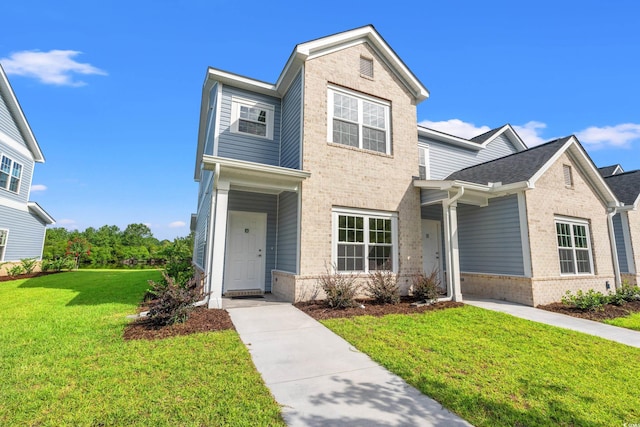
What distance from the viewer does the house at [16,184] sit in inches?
572

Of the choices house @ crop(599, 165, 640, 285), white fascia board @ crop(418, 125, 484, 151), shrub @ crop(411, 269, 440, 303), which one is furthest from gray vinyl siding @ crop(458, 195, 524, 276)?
house @ crop(599, 165, 640, 285)

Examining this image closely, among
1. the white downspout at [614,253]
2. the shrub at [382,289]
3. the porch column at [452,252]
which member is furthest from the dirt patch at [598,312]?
the shrub at [382,289]

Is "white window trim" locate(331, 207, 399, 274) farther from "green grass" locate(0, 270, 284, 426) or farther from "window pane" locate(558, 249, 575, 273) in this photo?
"window pane" locate(558, 249, 575, 273)

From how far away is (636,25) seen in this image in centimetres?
835

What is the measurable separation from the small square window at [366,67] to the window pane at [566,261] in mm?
8730

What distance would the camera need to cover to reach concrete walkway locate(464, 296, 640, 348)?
548cm

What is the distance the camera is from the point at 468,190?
Result: 8.58m

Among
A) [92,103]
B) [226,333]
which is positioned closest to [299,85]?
[226,333]

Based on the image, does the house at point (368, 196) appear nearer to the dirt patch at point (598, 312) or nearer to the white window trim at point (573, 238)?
the white window trim at point (573, 238)

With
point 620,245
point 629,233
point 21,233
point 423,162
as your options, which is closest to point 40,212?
point 21,233

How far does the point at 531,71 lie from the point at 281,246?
11939mm

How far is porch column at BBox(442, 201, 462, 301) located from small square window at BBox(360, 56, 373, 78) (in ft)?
16.7

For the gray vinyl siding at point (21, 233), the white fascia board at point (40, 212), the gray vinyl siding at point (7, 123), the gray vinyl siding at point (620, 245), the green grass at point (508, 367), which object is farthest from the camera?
the white fascia board at point (40, 212)

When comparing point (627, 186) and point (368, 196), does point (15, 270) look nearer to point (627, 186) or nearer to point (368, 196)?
point (368, 196)
